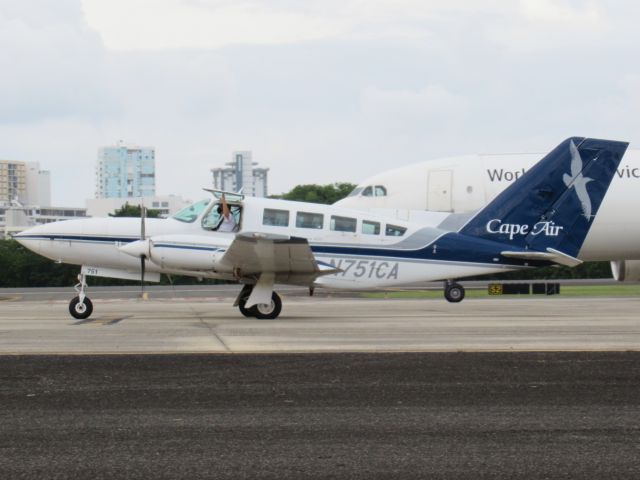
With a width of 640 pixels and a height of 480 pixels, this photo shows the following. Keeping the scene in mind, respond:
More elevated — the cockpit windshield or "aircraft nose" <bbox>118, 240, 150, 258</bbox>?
the cockpit windshield

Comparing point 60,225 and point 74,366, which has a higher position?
point 60,225

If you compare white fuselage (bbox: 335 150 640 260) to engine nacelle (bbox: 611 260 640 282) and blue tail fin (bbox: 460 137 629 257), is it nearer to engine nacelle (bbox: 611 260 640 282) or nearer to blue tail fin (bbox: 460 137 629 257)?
engine nacelle (bbox: 611 260 640 282)

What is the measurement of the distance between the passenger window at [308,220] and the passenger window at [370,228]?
922 mm

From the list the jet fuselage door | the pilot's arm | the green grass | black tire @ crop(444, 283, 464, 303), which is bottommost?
the green grass

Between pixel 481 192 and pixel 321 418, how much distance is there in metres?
23.4

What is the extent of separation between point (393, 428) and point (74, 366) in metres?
5.22

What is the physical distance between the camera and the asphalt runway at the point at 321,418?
259 inches

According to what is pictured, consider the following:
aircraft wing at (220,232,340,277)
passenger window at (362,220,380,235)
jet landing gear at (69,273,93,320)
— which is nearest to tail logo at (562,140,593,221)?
passenger window at (362,220,380,235)

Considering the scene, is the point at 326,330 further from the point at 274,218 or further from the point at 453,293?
the point at 453,293

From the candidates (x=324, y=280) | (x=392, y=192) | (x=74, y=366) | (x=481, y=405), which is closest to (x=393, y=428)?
(x=481, y=405)

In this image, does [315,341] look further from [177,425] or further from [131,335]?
[177,425]

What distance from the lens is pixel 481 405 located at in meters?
8.84

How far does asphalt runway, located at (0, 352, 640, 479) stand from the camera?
6.59m

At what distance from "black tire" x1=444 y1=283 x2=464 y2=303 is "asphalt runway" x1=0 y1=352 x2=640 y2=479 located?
53.1ft
